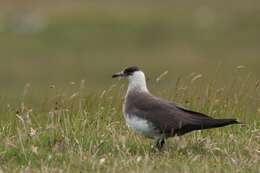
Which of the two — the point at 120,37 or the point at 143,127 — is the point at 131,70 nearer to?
the point at 143,127

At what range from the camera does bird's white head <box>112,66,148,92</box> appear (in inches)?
343

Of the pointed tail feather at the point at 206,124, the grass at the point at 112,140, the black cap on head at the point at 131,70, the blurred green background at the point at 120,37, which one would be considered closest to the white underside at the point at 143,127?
the grass at the point at 112,140

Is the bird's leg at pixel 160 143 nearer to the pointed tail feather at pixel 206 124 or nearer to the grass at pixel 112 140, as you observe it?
the grass at pixel 112 140

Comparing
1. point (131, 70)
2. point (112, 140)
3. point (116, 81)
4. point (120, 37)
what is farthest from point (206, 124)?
point (120, 37)

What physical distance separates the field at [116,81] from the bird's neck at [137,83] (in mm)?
345

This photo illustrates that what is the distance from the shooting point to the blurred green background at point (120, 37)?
22453mm

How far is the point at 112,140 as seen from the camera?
8.44 meters

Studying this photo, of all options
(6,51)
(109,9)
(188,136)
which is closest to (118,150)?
(188,136)

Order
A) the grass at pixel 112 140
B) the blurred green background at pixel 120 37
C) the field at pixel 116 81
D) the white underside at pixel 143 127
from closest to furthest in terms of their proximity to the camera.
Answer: the grass at pixel 112 140, the field at pixel 116 81, the white underside at pixel 143 127, the blurred green background at pixel 120 37

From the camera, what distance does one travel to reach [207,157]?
8055 mm

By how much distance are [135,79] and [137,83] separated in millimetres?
42

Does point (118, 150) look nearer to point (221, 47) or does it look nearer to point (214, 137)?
point (214, 137)

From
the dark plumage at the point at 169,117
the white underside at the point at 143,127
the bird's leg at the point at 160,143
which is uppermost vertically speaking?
the dark plumage at the point at 169,117

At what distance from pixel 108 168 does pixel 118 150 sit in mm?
641
